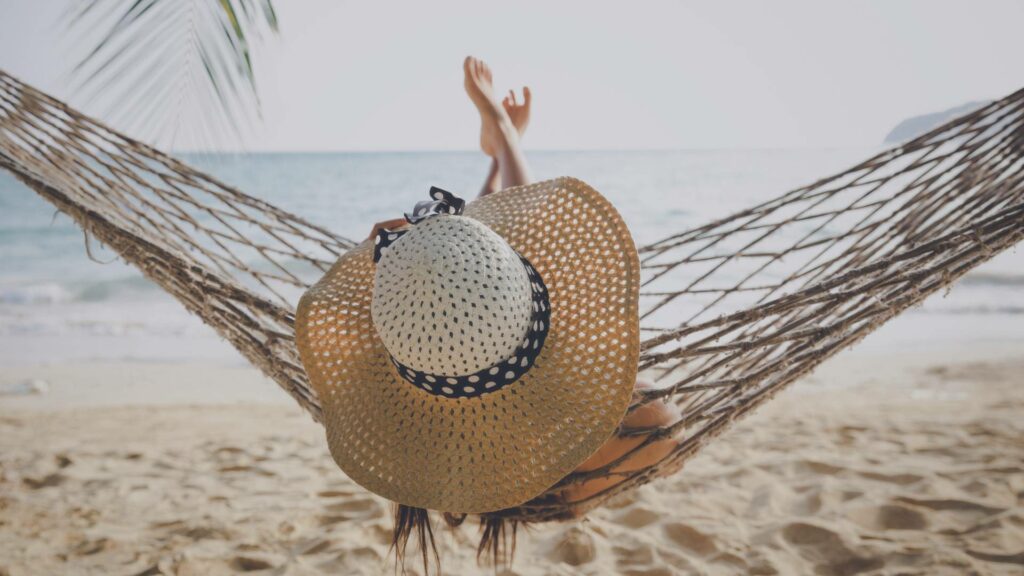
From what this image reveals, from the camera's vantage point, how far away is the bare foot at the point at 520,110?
1.69m

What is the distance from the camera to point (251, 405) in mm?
2957

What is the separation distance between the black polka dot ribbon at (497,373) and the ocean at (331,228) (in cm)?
31

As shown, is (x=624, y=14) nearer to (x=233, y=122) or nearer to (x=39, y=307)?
(x=39, y=307)

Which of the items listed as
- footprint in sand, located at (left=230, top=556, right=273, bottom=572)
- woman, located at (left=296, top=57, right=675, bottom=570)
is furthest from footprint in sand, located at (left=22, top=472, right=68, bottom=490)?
woman, located at (left=296, top=57, right=675, bottom=570)

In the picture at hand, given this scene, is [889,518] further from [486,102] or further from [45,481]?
→ [45,481]

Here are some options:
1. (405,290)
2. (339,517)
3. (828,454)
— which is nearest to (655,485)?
(828,454)

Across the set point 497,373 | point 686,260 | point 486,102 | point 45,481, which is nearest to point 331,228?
point 45,481

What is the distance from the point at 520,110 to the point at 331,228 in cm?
853

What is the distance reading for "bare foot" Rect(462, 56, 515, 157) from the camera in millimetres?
1471

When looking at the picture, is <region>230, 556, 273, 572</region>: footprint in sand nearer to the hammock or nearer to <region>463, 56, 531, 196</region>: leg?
the hammock

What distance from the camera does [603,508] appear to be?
1.68m

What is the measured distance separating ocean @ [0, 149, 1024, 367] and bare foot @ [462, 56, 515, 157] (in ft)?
1.75

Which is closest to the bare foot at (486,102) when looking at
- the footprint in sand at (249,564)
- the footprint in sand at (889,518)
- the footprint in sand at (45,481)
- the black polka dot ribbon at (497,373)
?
the black polka dot ribbon at (497,373)

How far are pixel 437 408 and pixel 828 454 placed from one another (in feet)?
5.32
